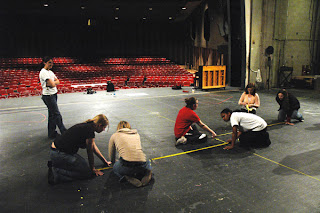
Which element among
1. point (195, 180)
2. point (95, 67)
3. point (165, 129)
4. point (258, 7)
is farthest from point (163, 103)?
point (95, 67)

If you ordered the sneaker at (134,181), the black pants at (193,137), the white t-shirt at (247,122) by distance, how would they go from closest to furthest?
the sneaker at (134,181), the white t-shirt at (247,122), the black pants at (193,137)

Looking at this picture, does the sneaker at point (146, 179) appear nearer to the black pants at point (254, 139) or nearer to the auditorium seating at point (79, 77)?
the black pants at point (254, 139)

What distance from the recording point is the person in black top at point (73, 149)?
3619 millimetres

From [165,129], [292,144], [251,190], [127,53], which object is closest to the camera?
[251,190]

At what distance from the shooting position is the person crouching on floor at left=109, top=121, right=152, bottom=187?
3.54m

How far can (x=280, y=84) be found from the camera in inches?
634

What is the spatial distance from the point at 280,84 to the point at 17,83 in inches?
649

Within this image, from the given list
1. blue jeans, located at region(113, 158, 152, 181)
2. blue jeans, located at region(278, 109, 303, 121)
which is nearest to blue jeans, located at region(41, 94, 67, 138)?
blue jeans, located at region(113, 158, 152, 181)

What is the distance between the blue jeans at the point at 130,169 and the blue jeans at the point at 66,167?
1.81ft

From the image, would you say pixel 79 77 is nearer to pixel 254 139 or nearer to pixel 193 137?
pixel 193 137

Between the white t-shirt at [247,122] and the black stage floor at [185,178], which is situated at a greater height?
the white t-shirt at [247,122]

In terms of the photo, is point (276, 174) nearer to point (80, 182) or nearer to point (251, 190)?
point (251, 190)

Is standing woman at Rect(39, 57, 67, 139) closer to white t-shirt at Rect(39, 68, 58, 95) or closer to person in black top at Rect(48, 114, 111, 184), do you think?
white t-shirt at Rect(39, 68, 58, 95)

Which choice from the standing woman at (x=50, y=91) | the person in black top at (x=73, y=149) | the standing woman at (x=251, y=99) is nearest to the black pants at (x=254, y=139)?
the standing woman at (x=251, y=99)
